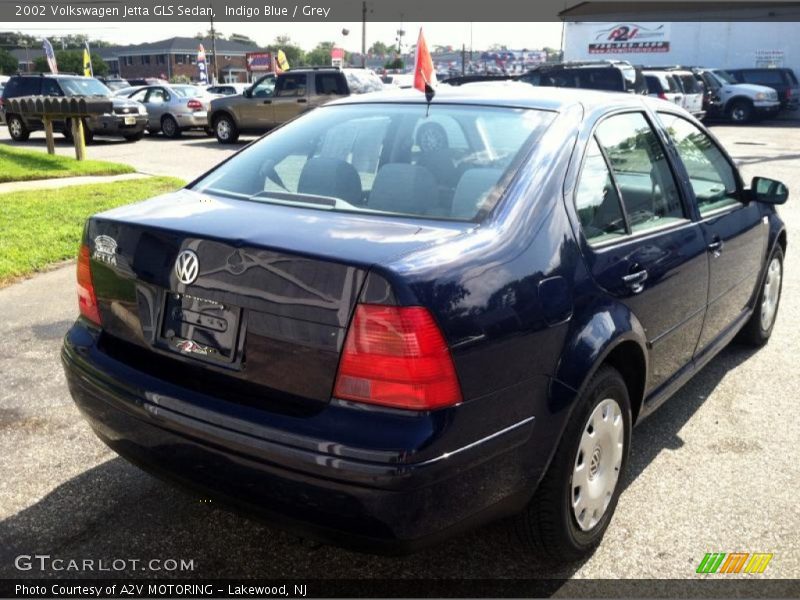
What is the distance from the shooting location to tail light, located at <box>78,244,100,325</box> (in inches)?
113

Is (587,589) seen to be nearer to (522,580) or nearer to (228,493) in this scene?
(522,580)

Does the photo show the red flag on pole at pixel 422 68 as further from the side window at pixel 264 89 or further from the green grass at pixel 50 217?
the side window at pixel 264 89

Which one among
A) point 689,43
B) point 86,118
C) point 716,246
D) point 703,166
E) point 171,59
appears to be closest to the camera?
point 716,246

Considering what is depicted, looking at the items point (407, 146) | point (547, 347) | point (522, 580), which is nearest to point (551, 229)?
point (547, 347)

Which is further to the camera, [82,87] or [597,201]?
[82,87]

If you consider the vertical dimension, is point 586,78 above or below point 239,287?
above

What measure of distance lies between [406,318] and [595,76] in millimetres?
17695

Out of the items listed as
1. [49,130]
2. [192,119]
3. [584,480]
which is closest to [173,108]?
[192,119]

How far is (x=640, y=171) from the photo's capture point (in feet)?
11.0

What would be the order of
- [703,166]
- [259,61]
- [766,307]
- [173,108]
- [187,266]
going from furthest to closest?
[259,61], [173,108], [766,307], [703,166], [187,266]

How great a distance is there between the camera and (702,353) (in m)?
3.88

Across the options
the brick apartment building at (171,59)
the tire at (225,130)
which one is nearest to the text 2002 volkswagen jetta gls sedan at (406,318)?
the tire at (225,130)

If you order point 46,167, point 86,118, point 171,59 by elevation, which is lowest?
point 46,167

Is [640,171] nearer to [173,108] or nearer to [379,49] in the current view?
[173,108]
